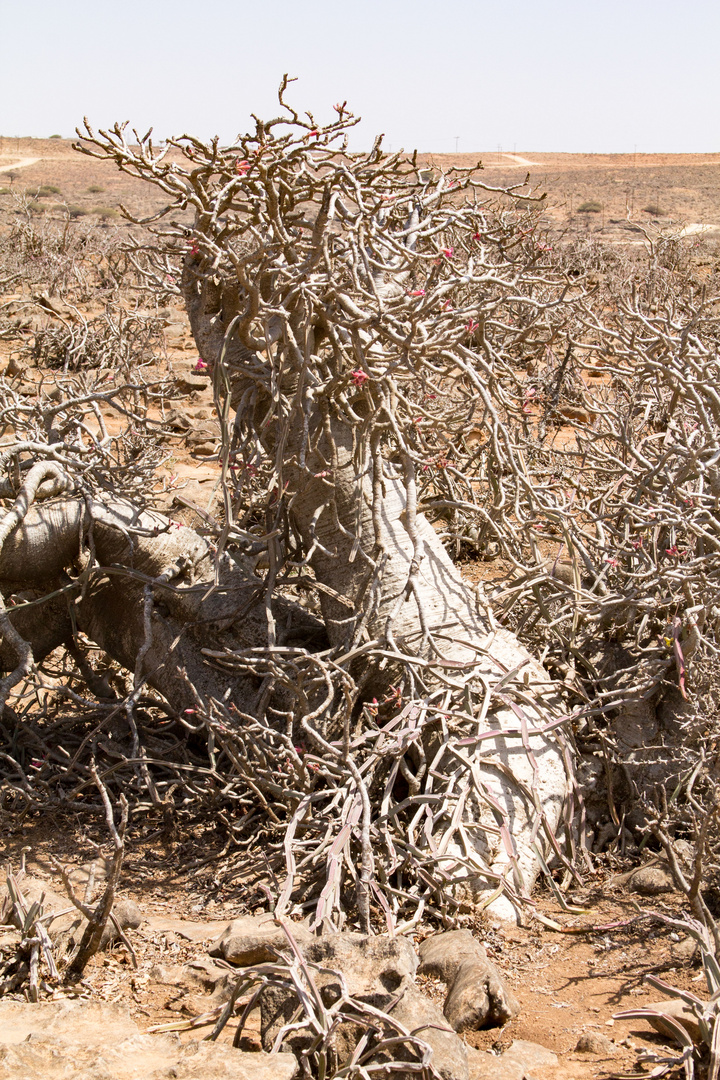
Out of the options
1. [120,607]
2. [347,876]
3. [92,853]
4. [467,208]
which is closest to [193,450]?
[120,607]

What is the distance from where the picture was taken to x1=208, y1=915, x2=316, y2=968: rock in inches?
90.7

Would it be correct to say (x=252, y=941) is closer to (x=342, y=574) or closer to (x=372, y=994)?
(x=372, y=994)

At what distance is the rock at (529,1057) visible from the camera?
2.05m

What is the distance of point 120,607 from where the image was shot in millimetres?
3846

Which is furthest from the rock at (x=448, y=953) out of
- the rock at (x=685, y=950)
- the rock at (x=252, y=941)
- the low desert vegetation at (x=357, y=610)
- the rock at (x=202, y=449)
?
the rock at (x=202, y=449)

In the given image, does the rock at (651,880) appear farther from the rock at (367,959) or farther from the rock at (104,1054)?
the rock at (104,1054)

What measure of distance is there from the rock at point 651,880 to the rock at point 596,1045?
2.45 ft

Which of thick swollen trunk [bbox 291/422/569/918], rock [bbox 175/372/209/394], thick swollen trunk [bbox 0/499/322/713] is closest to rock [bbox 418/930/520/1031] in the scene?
thick swollen trunk [bbox 291/422/569/918]

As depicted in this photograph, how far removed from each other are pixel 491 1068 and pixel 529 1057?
0.43 feet

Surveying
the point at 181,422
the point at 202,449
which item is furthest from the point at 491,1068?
the point at 181,422

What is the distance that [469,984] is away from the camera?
7.45 feet

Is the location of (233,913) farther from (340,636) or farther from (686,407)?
(686,407)

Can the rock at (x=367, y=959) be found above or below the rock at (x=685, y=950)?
above

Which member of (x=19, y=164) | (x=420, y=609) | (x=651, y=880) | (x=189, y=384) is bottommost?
(x=651, y=880)
